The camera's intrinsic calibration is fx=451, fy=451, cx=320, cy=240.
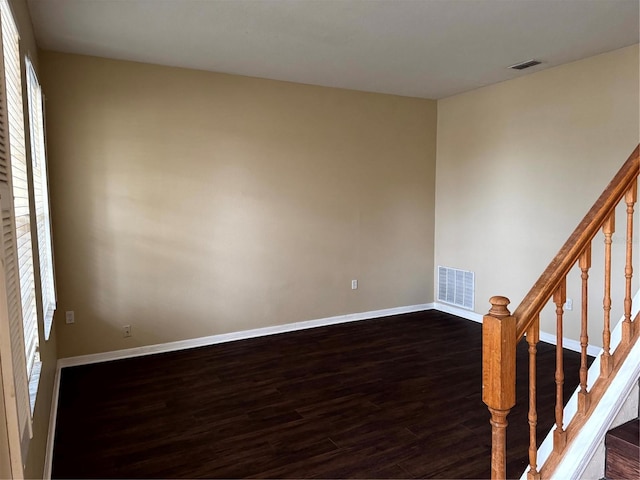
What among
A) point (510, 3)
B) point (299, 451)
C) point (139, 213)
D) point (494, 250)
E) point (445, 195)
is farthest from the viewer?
point (445, 195)

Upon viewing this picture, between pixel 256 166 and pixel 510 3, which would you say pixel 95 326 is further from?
pixel 510 3

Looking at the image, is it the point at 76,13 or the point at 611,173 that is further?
the point at 611,173

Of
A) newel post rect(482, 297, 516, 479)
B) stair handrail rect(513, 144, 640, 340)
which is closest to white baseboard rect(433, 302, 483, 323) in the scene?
stair handrail rect(513, 144, 640, 340)

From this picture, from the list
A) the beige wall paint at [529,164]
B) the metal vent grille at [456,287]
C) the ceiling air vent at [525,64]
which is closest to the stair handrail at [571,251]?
the beige wall paint at [529,164]

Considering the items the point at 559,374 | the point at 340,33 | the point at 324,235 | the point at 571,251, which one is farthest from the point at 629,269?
the point at 324,235

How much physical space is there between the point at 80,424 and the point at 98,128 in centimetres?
241

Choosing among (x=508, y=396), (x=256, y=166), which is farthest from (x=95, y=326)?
(x=508, y=396)

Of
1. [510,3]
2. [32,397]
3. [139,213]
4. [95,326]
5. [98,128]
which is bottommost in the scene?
[95,326]

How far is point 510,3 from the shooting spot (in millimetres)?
2816

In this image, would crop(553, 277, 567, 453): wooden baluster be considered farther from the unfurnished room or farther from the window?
the window

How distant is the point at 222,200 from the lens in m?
4.47

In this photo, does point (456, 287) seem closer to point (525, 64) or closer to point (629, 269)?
point (525, 64)

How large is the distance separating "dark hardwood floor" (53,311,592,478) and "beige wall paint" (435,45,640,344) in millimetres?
965

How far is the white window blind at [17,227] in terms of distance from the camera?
4.13 ft
